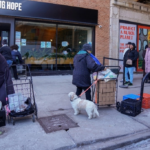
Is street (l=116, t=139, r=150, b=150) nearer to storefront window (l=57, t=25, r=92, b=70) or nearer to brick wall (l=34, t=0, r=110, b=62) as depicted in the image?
storefront window (l=57, t=25, r=92, b=70)

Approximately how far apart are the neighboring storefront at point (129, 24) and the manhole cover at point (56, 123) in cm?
809

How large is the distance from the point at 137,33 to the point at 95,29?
128 inches

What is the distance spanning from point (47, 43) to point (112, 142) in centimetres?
796

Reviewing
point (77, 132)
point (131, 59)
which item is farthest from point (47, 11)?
point (77, 132)

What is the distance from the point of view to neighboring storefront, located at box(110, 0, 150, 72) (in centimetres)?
1175

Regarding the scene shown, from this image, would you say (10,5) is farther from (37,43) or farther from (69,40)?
(69,40)

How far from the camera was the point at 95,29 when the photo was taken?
11.3 meters

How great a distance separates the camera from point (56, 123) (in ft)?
13.7

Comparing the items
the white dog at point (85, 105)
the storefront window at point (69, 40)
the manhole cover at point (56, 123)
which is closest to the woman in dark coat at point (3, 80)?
the manhole cover at point (56, 123)

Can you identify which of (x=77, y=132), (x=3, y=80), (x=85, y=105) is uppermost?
(x=3, y=80)

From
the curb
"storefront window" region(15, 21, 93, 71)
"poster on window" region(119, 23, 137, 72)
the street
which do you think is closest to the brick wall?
"storefront window" region(15, 21, 93, 71)

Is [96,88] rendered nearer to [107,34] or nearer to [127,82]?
[127,82]

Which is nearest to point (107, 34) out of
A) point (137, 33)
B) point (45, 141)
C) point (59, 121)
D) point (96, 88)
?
point (137, 33)

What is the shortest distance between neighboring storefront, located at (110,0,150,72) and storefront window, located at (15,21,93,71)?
5.67ft
